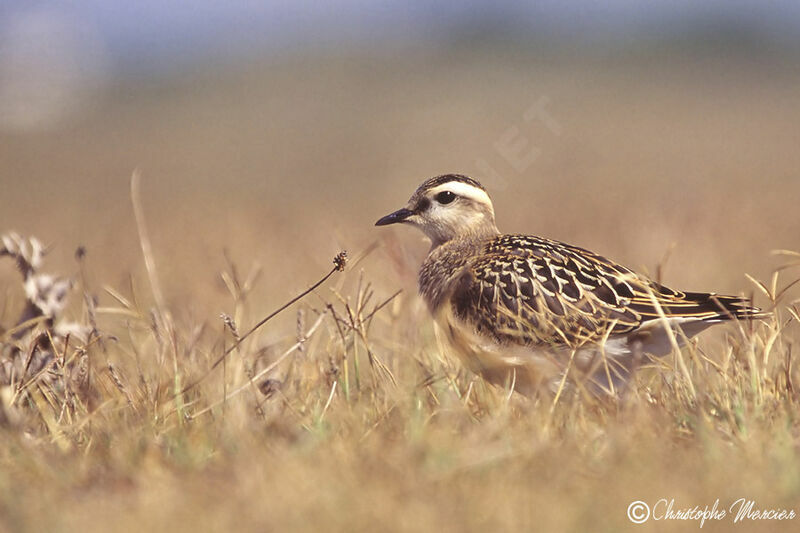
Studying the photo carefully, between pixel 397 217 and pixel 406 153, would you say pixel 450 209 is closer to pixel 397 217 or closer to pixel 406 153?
pixel 397 217

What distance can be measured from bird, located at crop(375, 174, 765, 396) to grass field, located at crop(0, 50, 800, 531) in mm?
224

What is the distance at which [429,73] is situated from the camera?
53219mm

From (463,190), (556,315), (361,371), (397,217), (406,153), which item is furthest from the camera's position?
(406,153)

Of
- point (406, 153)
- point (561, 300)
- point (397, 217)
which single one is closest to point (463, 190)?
point (397, 217)

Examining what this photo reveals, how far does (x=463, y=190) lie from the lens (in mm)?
6844

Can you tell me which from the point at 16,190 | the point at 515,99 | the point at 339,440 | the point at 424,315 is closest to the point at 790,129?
the point at 515,99

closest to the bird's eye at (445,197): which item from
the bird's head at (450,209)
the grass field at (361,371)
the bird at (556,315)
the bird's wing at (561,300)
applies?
the bird's head at (450,209)

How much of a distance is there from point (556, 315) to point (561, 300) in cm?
11

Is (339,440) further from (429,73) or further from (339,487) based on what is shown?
(429,73)

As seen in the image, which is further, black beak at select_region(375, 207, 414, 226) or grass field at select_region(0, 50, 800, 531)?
black beak at select_region(375, 207, 414, 226)

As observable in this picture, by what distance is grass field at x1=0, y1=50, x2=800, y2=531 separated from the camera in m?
3.54

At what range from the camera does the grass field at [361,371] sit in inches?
140

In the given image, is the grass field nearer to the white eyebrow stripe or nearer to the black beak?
the black beak

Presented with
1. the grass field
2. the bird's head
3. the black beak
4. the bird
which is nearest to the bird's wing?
the bird
